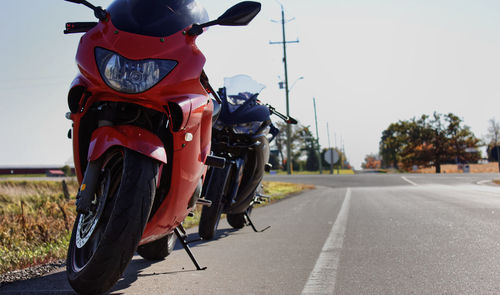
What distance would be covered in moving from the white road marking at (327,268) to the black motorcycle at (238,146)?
115 centimetres

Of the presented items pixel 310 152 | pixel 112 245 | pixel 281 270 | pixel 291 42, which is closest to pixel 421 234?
pixel 281 270

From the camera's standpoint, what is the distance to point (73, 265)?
270cm

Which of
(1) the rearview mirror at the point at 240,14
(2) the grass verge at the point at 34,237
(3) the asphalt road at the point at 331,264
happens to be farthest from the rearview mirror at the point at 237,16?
(2) the grass verge at the point at 34,237

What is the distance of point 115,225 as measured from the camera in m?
2.47

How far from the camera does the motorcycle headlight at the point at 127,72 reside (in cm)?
274

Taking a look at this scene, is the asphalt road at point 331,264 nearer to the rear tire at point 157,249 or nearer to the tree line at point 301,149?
the rear tire at point 157,249

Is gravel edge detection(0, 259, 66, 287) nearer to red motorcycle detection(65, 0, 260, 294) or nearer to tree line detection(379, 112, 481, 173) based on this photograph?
red motorcycle detection(65, 0, 260, 294)

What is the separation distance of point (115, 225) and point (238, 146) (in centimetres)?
312

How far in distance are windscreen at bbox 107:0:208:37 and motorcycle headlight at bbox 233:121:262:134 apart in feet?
7.58

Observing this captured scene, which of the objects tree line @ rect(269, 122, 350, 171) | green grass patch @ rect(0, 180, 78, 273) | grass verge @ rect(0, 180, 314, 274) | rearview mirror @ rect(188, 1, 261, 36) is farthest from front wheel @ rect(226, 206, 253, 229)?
tree line @ rect(269, 122, 350, 171)

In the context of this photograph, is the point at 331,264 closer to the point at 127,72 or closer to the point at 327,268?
the point at 327,268

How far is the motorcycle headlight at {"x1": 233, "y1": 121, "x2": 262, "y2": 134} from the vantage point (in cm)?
546

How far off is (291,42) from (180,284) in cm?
4146

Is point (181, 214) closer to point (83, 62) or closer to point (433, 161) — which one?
point (83, 62)
